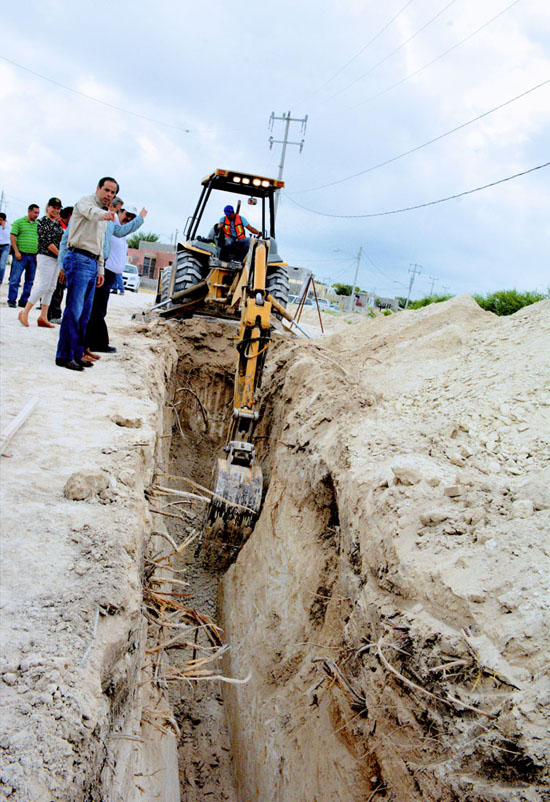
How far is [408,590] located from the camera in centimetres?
307

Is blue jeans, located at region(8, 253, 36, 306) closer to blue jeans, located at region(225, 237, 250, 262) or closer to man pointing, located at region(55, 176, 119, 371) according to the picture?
blue jeans, located at region(225, 237, 250, 262)

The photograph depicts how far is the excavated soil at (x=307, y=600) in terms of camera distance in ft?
7.00

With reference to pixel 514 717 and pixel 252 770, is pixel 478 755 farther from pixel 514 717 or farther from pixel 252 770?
pixel 252 770

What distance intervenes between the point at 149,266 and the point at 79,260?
131 feet

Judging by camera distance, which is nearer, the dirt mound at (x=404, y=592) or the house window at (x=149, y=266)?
the dirt mound at (x=404, y=592)

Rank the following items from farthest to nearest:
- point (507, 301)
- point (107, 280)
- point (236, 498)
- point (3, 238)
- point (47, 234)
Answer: point (507, 301), point (3, 238), point (47, 234), point (107, 280), point (236, 498)

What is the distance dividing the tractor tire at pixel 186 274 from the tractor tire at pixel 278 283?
116 cm

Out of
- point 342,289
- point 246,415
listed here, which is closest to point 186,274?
point 246,415

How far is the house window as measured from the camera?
143 ft

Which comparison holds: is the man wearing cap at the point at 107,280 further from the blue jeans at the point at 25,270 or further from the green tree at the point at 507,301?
the green tree at the point at 507,301

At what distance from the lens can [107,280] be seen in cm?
716

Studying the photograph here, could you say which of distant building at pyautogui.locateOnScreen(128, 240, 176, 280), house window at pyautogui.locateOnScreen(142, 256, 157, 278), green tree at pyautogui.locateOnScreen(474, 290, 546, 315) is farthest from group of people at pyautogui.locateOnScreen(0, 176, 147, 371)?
house window at pyautogui.locateOnScreen(142, 256, 157, 278)

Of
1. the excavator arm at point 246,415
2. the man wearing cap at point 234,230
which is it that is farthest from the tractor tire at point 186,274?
the excavator arm at point 246,415

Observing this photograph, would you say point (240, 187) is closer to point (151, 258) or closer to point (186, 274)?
point (186, 274)
